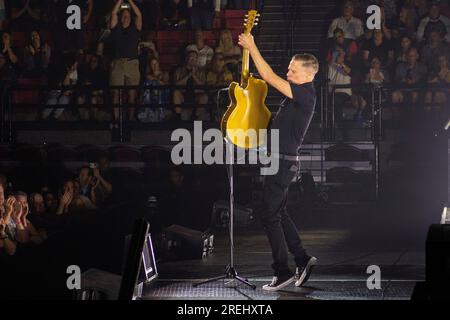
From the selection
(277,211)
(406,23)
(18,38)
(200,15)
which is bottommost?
A: (277,211)

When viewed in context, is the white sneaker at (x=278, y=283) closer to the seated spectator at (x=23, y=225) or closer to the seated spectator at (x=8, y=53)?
the seated spectator at (x=23, y=225)

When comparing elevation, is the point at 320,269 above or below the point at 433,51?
below

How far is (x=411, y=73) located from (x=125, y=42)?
4.34 meters

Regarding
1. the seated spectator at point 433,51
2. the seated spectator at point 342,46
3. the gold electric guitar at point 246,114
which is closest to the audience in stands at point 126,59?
the seated spectator at point 342,46

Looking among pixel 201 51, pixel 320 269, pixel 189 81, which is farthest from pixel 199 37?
pixel 320 269

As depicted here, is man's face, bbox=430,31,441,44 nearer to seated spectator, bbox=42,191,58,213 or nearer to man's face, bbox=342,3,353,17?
man's face, bbox=342,3,353,17

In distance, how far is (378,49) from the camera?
52.9 feet

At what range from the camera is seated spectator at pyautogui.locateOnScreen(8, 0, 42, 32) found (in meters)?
17.9

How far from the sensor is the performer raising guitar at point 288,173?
827 centimetres

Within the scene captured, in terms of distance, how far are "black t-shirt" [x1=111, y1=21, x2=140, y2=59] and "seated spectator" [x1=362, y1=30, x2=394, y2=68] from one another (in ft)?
11.4

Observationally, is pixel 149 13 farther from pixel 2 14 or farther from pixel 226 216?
pixel 226 216

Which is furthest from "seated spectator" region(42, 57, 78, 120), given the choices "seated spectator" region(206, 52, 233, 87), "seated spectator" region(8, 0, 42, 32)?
"seated spectator" region(206, 52, 233, 87)

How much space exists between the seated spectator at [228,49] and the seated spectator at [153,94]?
958 mm
